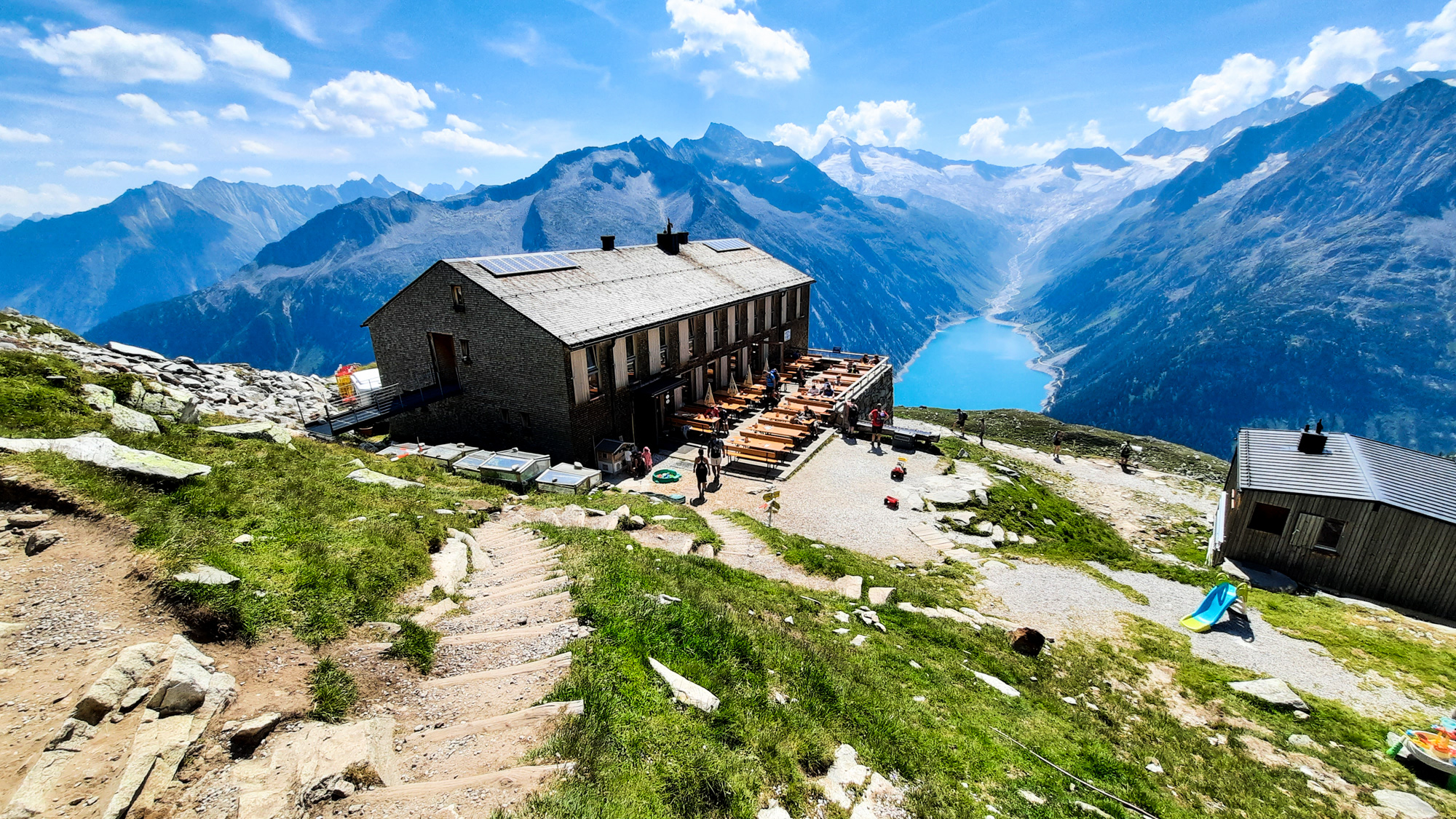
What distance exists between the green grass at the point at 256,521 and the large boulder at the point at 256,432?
3.79ft

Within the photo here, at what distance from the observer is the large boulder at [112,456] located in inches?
394

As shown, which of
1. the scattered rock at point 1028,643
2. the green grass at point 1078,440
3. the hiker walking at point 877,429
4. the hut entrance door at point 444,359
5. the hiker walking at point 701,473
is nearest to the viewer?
the scattered rock at point 1028,643

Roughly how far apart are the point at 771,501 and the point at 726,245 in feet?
104

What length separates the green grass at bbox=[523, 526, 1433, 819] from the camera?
6.32 m

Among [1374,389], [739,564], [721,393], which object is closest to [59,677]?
[739,564]

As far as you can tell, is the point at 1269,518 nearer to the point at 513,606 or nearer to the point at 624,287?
the point at 513,606

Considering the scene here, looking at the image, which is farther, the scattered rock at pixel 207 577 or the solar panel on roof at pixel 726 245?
the solar panel on roof at pixel 726 245

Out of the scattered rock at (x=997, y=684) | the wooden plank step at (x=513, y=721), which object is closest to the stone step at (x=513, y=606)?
the wooden plank step at (x=513, y=721)

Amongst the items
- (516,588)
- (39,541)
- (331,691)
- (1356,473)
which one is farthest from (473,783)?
(1356,473)

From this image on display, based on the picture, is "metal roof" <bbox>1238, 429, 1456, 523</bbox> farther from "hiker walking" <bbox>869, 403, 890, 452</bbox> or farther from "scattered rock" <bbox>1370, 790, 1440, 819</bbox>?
"hiker walking" <bbox>869, 403, 890, 452</bbox>

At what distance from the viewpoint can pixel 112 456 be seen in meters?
10.4

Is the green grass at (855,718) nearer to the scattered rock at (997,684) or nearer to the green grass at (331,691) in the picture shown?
the scattered rock at (997,684)

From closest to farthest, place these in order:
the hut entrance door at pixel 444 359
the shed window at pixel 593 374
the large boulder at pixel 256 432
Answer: the large boulder at pixel 256 432
the shed window at pixel 593 374
the hut entrance door at pixel 444 359

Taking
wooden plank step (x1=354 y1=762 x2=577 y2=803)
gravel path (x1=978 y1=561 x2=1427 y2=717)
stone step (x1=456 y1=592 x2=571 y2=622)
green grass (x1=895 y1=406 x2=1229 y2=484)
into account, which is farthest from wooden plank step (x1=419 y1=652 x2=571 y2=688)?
green grass (x1=895 y1=406 x2=1229 y2=484)
